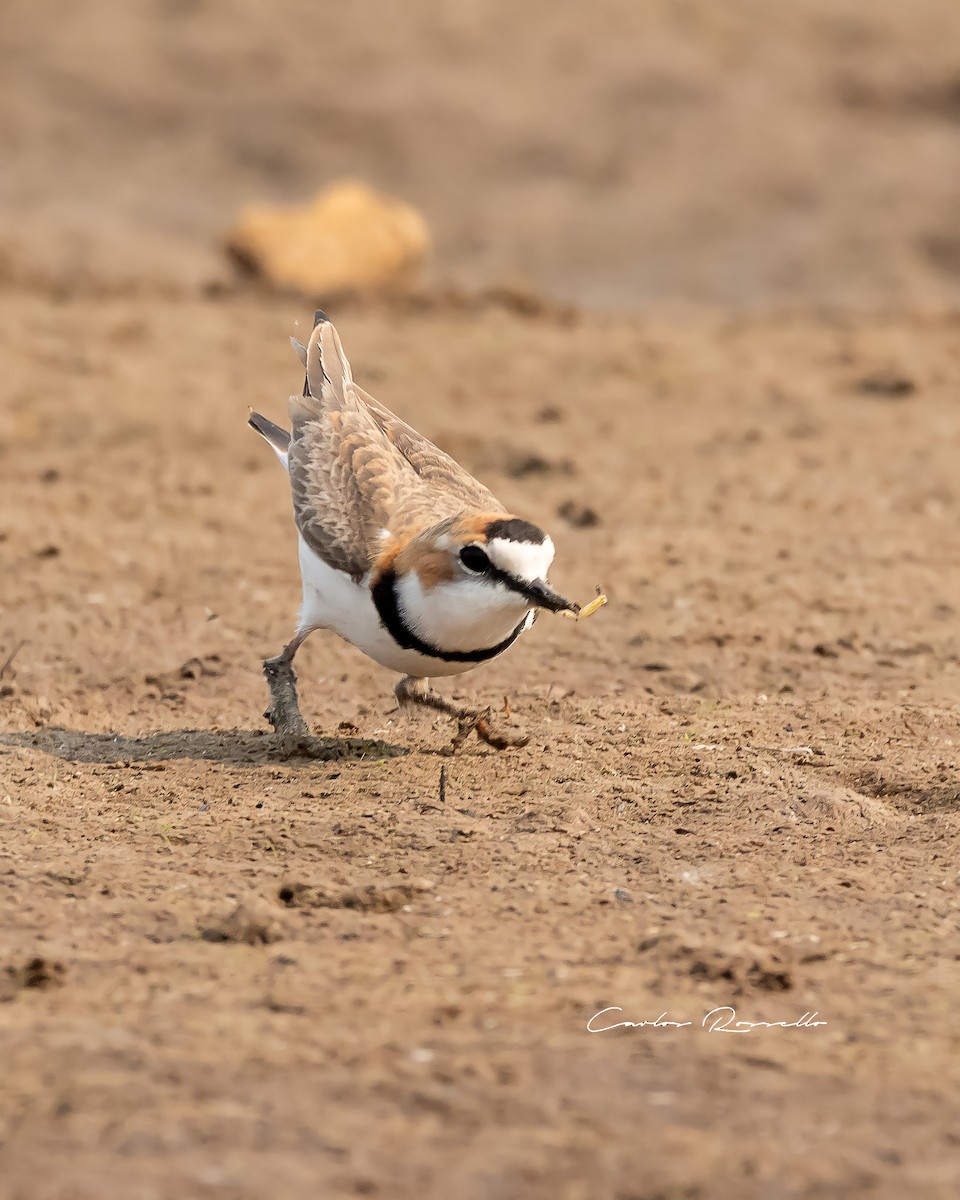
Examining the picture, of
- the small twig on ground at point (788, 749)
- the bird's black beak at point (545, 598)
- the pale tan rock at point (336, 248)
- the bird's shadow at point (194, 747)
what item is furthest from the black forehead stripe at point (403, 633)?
the pale tan rock at point (336, 248)

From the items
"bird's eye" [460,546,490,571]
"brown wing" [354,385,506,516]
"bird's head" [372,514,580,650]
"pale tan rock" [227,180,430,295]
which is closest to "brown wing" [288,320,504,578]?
"brown wing" [354,385,506,516]

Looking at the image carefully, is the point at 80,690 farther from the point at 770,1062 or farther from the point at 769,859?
the point at 770,1062

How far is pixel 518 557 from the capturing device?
4.94m

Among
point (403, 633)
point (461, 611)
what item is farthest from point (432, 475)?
point (461, 611)

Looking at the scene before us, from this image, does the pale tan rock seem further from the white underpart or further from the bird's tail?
the white underpart

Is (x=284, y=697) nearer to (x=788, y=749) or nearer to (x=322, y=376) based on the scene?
(x=322, y=376)

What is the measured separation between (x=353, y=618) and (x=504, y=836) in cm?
101

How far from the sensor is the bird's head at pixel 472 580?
4.96 metres

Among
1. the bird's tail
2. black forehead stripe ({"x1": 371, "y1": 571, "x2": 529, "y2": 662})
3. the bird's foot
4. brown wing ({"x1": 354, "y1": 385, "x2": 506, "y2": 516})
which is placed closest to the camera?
black forehead stripe ({"x1": 371, "y1": 571, "x2": 529, "y2": 662})

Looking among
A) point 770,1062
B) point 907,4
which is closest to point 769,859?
point 770,1062

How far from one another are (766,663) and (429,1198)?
13.8 ft

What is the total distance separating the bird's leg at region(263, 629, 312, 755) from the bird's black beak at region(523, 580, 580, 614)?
1.25 metres

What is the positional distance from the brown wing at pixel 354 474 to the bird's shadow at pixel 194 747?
655 mm

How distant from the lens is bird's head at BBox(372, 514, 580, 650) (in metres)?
4.96
